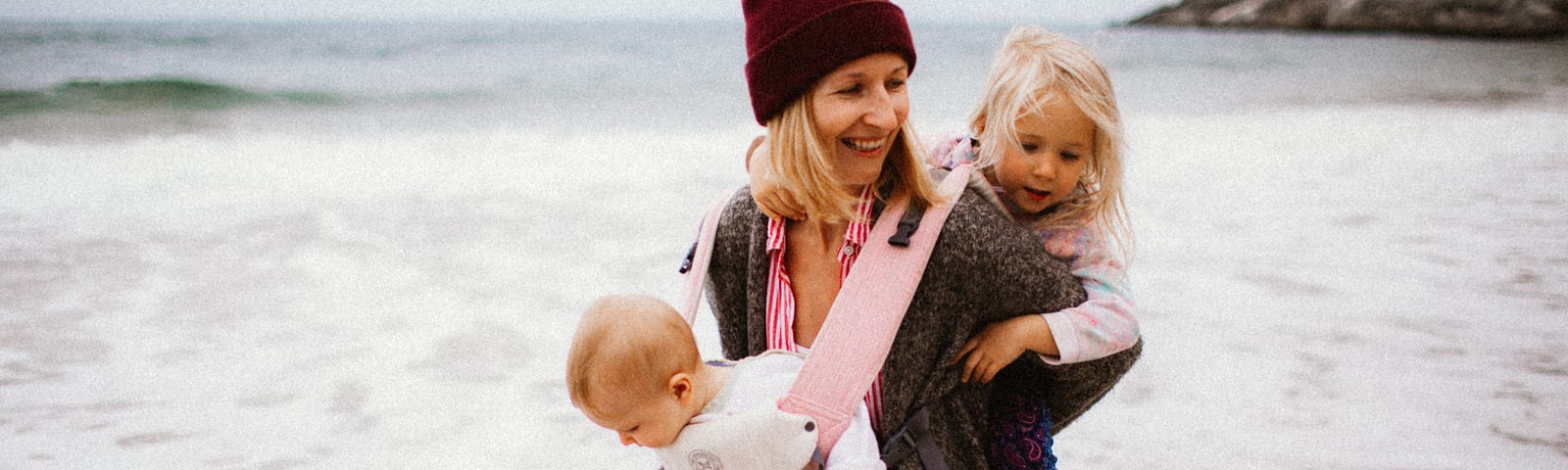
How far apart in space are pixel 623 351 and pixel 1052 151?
100 centimetres

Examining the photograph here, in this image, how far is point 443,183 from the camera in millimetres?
10203

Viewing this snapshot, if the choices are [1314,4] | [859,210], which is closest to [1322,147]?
[859,210]

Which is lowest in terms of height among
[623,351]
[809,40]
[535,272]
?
[535,272]

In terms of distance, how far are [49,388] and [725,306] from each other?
4.89 metres

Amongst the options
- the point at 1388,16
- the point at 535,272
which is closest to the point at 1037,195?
the point at 535,272

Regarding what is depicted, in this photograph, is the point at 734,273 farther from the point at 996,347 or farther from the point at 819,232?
the point at 996,347

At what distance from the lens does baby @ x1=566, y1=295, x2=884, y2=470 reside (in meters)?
1.48

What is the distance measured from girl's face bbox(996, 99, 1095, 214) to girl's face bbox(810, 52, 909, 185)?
35cm

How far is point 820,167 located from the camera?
1.69 meters

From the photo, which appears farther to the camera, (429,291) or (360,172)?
(360,172)

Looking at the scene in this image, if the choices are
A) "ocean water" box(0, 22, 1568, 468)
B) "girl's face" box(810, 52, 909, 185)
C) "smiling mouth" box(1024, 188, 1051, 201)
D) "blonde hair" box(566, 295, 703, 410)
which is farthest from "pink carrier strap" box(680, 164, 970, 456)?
"ocean water" box(0, 22, 1568, 468)

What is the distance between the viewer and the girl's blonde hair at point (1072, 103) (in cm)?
196

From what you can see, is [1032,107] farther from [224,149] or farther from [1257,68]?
[1257,68]

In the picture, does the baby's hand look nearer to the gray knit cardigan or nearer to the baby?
the gray knit cardigan
